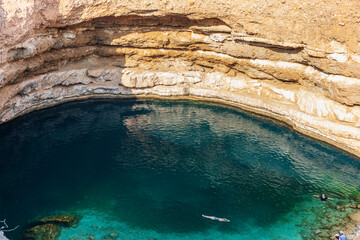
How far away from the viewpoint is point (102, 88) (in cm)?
5388

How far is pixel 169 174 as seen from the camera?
35.1 m

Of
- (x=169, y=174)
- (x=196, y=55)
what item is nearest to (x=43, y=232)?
(x=169, y=174)

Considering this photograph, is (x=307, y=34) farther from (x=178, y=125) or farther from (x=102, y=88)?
(x=102, y=88)

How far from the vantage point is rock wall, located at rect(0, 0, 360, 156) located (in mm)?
39812

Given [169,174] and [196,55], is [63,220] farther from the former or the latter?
[196,55]

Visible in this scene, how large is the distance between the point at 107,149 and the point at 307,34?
98.6 feet

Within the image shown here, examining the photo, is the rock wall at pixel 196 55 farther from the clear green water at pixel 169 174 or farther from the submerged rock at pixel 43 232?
the submerged rock at pixel 43 232

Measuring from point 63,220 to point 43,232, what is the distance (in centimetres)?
202

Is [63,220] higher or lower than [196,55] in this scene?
lower

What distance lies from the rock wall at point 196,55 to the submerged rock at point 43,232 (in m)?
22.0

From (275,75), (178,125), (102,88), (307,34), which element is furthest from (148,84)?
(307,34)

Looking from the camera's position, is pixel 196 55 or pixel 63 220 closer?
pixel 63 220

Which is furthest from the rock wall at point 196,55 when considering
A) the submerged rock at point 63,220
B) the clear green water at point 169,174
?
the submerged rock at point 63,220

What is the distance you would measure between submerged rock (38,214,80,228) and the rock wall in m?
21.2
